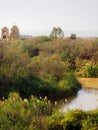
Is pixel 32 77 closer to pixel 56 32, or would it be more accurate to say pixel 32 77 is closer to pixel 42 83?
pixel 42 83

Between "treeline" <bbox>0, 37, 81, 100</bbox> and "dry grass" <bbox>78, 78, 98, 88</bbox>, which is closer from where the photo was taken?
"treeline" <bbox>0, 37, 81, 100</bbox>

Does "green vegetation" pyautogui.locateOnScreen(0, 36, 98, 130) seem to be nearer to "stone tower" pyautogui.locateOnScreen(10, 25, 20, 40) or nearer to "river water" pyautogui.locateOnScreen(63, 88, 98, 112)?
"river water" pyautogui.locateOnScreen(63, 88, 98, 112)

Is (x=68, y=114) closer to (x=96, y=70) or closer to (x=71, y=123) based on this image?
(x=71, y=123)

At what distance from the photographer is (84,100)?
2709 cm

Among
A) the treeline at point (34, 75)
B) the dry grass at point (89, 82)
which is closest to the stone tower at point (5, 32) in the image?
the treeline at point (34, 75)

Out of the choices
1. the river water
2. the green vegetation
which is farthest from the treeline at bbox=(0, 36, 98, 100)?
the river water

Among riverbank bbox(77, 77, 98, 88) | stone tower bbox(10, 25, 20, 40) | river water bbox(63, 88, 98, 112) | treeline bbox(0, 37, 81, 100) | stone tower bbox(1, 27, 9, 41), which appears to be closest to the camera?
river water bbox(63, 88, 98, 112)

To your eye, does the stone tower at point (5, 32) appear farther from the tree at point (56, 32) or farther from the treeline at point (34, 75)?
the treeline at point (34, 75)

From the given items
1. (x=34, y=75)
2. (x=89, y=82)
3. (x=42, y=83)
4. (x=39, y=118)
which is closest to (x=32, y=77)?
(x=34, y=75)

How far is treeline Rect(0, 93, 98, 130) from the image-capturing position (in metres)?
14.0

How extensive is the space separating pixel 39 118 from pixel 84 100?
12674 mm

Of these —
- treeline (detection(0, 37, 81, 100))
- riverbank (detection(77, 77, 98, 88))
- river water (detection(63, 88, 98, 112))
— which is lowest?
riverbank (detection(77, 77, 98, 88))

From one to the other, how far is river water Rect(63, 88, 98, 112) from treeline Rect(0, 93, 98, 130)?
7.30 meters

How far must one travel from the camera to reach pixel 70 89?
2948 cm
